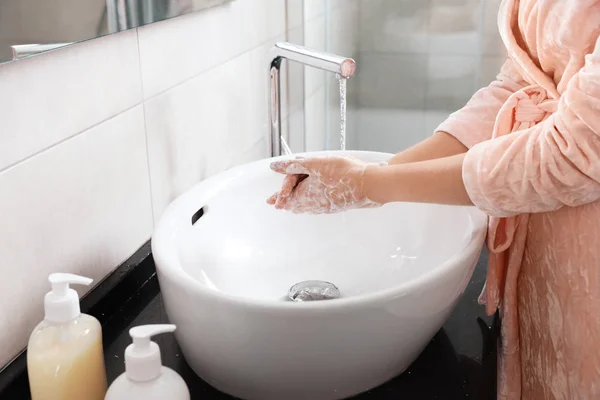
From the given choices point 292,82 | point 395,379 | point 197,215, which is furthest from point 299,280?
point 292,82

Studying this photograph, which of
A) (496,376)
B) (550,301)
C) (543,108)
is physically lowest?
(496,376)

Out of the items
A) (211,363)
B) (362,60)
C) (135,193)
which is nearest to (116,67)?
(135,193)

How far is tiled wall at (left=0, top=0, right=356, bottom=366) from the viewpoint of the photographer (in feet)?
2.76

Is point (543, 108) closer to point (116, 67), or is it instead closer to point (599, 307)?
point (599, 307)

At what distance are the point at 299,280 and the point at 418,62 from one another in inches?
48.4

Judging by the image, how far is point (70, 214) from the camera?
3.09 ft

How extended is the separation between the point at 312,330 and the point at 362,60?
161cm

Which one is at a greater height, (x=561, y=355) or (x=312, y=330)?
(x=312, y=330)

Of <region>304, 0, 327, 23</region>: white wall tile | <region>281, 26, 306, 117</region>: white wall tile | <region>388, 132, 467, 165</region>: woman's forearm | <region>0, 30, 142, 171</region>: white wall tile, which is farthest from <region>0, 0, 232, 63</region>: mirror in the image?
<region>304, 0, 327, 23</region>: white wall tile

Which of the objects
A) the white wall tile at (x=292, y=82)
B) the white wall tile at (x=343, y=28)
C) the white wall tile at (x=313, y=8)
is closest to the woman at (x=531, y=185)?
the white wall tile at (x=292, y=82)

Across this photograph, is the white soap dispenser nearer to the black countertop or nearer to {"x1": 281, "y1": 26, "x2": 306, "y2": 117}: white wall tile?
the black countertop

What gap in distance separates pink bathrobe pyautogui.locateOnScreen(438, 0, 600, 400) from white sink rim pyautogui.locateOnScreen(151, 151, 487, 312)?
7 centimetres

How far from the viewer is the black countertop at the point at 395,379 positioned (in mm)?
903

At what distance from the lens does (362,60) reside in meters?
2.27
